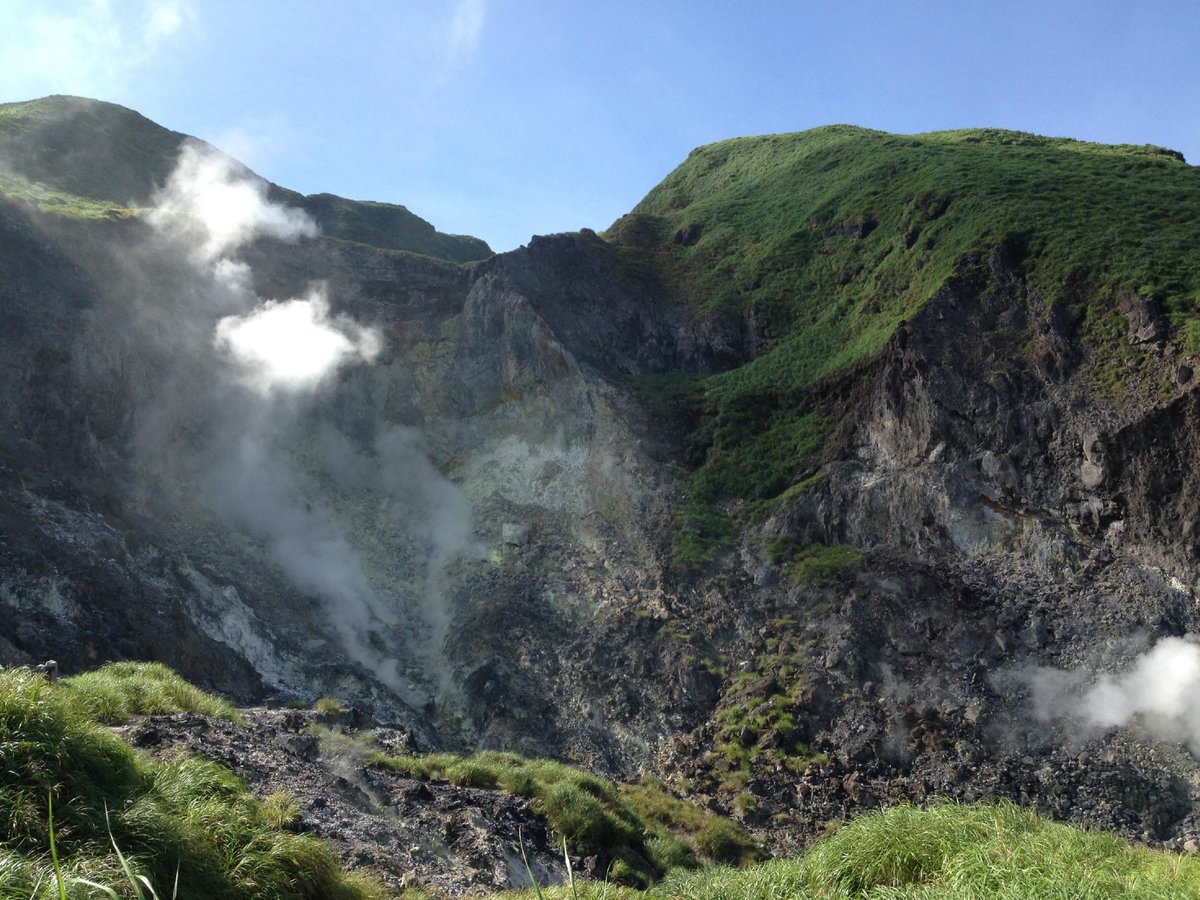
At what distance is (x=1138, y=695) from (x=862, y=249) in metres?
27.8

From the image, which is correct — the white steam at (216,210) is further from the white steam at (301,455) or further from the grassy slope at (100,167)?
the grassy slope at (100,167)

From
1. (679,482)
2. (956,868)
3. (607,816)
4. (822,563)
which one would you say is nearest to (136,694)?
(607,816)

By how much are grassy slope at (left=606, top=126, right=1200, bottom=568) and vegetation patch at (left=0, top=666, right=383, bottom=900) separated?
81.7 feet

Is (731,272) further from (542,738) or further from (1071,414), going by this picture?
(542,738)

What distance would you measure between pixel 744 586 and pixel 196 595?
18.6 m

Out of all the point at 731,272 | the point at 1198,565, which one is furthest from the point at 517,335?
the point at 1198,565

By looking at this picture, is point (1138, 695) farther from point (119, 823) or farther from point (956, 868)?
point (119, 823)

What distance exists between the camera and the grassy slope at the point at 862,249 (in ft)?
118

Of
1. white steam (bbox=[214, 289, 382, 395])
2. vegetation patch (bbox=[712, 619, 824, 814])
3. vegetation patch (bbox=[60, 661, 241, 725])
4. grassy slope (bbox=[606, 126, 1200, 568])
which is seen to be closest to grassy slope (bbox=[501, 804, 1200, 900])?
vegetation patch (bbox=[60, 661, 241, 725])

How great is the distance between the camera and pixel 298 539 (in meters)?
36.6

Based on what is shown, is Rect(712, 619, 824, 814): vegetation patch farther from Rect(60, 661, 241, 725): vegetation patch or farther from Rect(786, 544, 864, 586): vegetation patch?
Rect(60, 661, 241, 725): vegetation patch

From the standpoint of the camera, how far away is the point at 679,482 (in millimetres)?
38625

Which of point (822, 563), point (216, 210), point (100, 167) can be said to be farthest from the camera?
point (100, 167)

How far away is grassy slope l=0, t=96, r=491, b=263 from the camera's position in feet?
154
